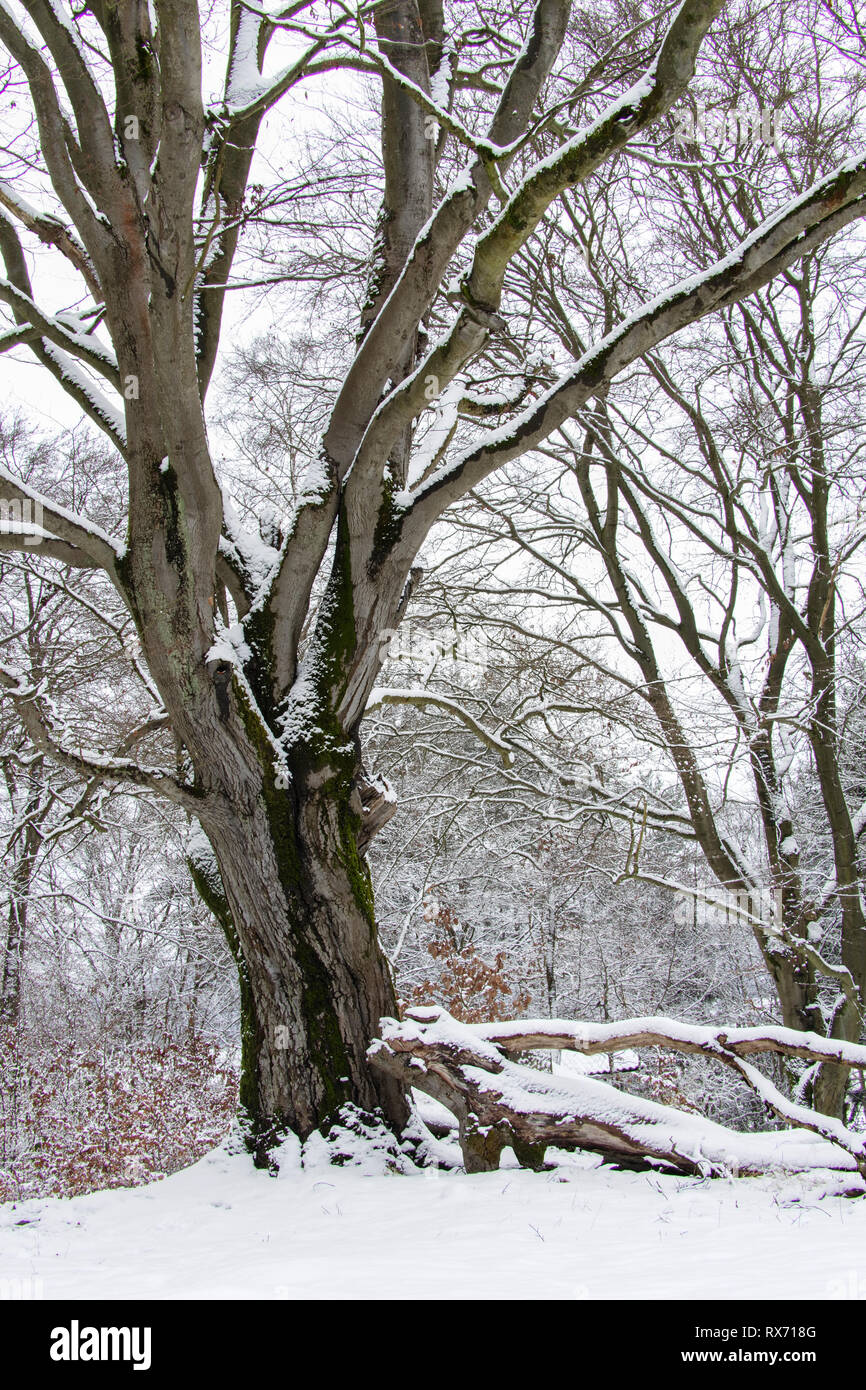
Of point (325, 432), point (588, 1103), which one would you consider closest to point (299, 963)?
point (588, 1103)

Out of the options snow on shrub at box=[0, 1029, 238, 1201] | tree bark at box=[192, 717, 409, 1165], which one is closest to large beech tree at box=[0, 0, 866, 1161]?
tree bark at box=[192, 717, 409, 1165]

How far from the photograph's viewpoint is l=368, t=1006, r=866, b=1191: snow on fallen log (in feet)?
12.3

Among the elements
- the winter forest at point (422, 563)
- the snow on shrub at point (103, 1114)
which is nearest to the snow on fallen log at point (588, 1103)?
the winter forest at point (422, 563)

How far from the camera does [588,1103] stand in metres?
3.89

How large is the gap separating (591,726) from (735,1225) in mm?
6892

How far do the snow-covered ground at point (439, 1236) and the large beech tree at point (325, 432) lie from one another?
0.52m

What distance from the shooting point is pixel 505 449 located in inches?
167

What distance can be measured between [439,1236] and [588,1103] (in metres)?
1.18

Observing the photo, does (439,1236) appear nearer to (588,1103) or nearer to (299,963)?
(588,1103)

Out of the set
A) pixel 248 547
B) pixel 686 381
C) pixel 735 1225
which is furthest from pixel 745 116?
pixel 735 1225

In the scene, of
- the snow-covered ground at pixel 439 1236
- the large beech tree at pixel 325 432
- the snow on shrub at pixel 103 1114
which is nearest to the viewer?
the snow-covered ground at pixel 439 1236

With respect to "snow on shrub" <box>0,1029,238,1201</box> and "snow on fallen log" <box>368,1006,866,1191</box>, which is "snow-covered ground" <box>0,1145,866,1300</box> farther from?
"snow on shrub" <box>0,1029,238,1201</box>

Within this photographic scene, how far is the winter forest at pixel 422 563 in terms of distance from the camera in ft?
12.0

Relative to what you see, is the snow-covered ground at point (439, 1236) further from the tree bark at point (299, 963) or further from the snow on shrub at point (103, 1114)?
the snow on shrub at point (103, 1114)
